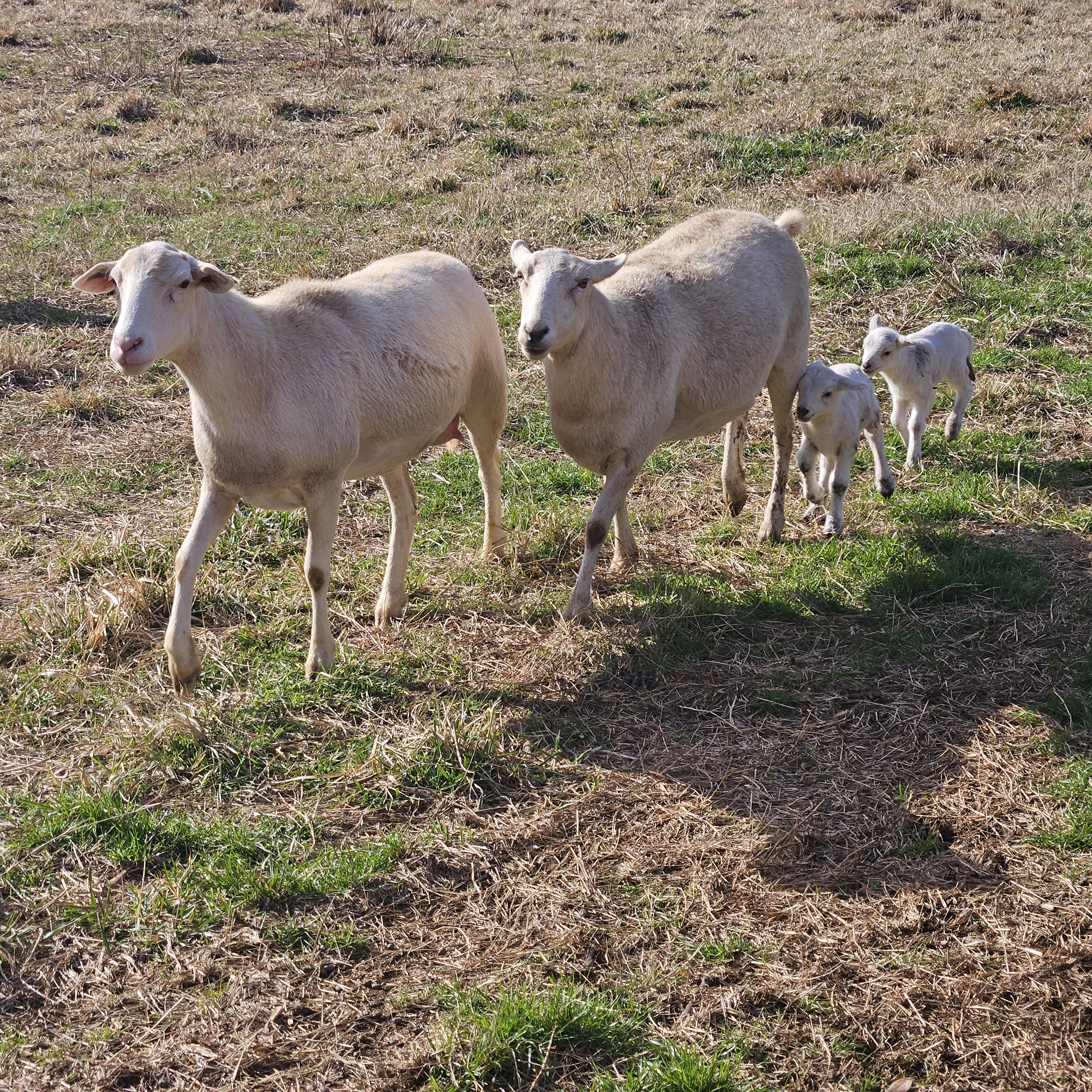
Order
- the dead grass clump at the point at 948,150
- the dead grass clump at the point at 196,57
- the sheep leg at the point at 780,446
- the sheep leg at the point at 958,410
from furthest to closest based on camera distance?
the dead grass clump at the point at 196,57
the dead grass clump at the point at 948,150
the sheep leg at the point at 958,410
the sheep leg at the point at 780,446

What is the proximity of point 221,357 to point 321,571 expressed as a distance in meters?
1.11

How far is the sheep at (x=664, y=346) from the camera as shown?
550 centimetres

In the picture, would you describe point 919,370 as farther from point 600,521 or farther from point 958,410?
point 600,521

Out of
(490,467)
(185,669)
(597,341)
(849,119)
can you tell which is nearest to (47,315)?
(490,467)

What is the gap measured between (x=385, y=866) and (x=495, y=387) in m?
3.03

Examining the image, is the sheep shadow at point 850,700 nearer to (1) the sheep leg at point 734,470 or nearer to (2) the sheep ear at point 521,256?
(1) the sheep leg at point 734,470

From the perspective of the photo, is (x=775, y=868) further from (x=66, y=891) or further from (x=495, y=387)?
(x=495, y=387)

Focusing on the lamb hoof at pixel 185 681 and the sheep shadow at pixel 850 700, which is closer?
the sheep shadow at pixel 850 700

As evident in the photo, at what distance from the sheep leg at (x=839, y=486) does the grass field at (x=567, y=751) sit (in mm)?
220

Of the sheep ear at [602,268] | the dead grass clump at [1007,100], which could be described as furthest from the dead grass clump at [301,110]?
the sheep ear at [602,268]

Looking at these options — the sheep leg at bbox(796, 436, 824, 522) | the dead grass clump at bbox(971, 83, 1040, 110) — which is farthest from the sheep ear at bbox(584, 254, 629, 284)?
the dead grass clump at bbox(971, 83, 1040, 110)

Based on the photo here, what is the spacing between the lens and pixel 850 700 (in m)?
5.18

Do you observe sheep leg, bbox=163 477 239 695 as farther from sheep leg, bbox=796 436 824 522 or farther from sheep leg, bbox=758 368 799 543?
sheep leg, bbox=796 436 824 522

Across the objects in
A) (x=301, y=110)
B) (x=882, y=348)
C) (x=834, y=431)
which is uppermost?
(x=301, y=110)
